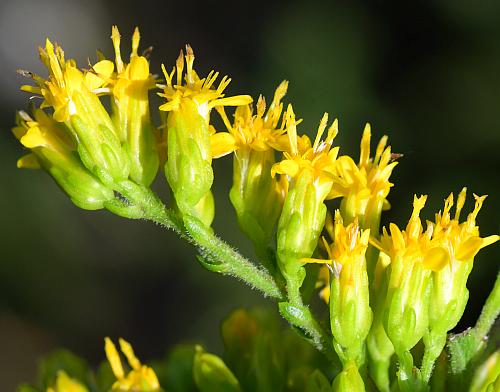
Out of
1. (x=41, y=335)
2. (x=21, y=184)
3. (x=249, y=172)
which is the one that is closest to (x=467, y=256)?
(x=249, y=172)

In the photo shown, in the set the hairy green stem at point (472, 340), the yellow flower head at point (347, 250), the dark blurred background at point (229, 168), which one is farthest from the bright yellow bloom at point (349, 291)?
the dark blurred background at point (229, 168)

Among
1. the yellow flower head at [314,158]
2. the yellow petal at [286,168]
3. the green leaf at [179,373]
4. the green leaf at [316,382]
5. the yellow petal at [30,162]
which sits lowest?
the green leaf at [179,373]

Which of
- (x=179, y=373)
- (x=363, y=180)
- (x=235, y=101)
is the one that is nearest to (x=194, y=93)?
(x=235, y=101)

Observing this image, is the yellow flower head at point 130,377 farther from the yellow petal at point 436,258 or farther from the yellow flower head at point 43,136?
the yellow petal at point 436,258

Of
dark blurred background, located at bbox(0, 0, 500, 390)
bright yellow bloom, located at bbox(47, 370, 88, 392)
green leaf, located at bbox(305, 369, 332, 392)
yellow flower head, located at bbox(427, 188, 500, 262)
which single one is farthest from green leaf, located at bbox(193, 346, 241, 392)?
dark blurred background, located at bbox(0, 0, 500, 390)

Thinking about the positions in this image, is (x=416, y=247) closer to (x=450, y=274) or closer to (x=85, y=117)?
(x=450, y=274)

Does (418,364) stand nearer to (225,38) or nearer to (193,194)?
(193,194)
